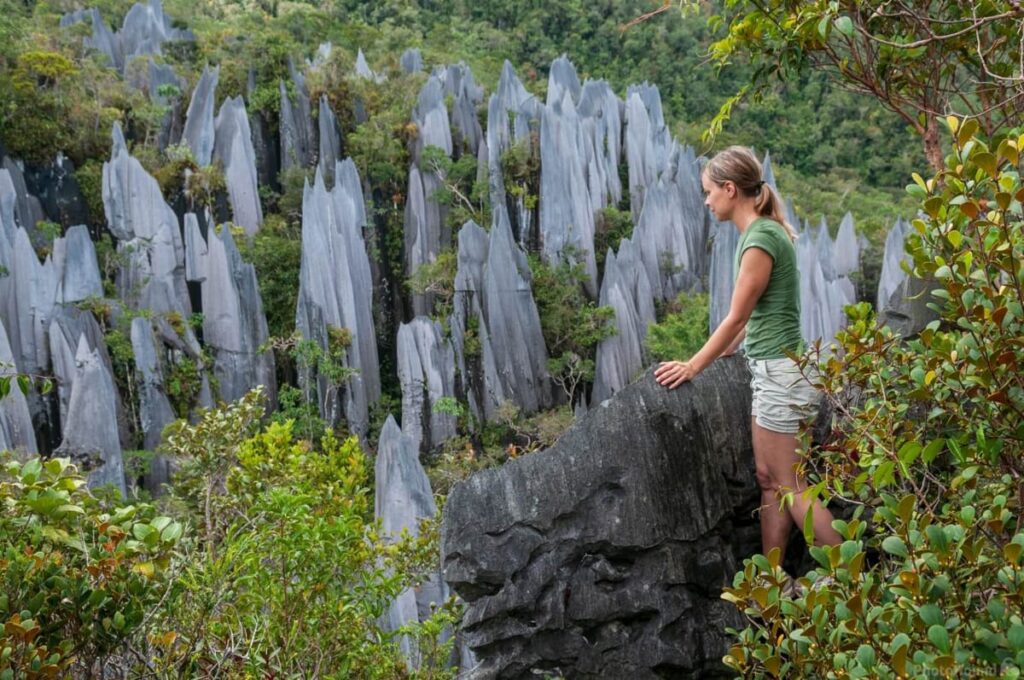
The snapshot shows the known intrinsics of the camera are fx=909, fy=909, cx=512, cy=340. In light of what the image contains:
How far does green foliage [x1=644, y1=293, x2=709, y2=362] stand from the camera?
46.5 ft

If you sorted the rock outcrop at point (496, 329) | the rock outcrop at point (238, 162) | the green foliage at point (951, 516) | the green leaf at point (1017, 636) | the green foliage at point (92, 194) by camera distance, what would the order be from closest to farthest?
the green leaf at point (1017, 636), the green foliage at point (951, 516), the rock outcrop at point (496, 329), the green foliage at point (92, 194), the rock outcrop at point (238, 162)

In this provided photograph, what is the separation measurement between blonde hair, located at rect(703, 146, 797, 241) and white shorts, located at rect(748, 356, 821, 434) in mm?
333

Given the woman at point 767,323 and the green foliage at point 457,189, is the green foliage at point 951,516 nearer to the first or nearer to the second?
the woman at point 767,323

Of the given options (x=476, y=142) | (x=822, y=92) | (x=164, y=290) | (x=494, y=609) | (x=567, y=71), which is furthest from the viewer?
(x=822, y=92)

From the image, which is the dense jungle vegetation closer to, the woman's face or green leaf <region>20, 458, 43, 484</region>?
green leaf <region>20, 458, 43, 484</region>

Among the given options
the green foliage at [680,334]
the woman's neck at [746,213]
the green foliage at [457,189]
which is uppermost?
the green foliage at [457,189]

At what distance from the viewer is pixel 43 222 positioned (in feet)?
47.0

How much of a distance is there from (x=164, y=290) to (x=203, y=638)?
12.5 meters

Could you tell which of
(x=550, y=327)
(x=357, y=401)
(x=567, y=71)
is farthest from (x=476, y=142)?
(x=357, y=401)

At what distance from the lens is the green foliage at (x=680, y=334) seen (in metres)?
14.2

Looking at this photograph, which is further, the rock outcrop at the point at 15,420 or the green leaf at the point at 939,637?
the rock outcrop at the point at 15,420

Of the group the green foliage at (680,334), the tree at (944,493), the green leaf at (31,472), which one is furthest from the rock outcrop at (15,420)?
the tree at (944,493)

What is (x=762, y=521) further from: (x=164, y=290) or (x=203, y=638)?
(x=164, y=290)

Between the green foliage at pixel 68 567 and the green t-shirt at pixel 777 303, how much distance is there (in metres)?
1.41
